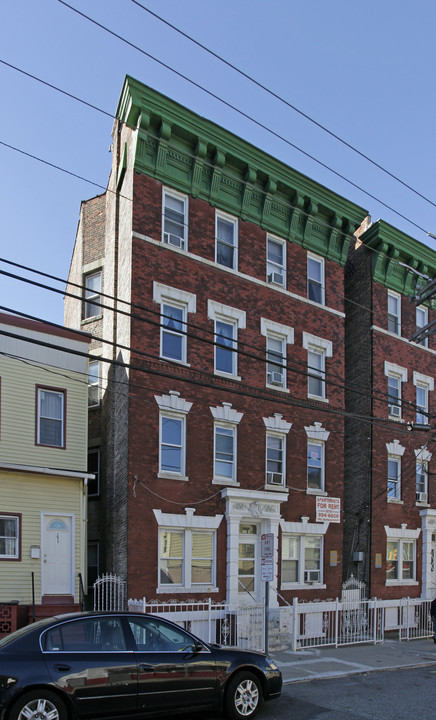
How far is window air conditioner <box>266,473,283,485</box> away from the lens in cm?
2069

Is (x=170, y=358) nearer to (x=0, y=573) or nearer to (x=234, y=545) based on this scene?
(x=234, y=545)

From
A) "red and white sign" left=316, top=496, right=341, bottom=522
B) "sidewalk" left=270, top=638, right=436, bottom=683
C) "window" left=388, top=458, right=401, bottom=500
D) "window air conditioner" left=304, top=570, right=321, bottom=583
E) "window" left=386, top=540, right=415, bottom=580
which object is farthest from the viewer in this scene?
"window" left=388, top=458, right=401, bottom=500

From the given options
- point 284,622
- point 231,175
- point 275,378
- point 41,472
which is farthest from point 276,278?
point 284,622

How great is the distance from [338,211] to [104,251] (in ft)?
26.1

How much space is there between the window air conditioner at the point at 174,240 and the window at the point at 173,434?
168 inches

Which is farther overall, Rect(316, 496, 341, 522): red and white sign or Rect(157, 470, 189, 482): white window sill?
Rect(316, 496, 341, 522): red and white sign

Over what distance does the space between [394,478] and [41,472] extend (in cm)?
1328

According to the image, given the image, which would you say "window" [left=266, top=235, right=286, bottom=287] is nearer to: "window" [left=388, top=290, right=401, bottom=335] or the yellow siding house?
"window" [left=388, top=290, right=401, bottom=335]

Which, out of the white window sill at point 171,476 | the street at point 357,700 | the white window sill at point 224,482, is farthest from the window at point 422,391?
the street at point 357,700

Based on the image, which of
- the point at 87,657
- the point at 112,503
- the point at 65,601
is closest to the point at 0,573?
the point at 65,601

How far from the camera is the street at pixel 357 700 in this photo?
10438mm

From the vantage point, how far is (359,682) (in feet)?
44.0

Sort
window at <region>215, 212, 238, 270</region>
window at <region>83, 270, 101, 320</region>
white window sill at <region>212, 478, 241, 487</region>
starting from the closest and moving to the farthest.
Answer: white window sill at <region>212, 478, 241, 487</region> < window at <region>215, 212, 238, 270</region> < window at <region>83, 270, 101, 320</region>

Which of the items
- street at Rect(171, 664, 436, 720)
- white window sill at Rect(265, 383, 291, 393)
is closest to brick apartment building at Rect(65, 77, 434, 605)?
white window sill at Rect(265, 383, 291, 393)
